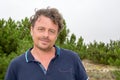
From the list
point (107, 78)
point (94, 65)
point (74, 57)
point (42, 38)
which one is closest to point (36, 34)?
point (42, 38)

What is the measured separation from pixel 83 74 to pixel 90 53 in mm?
8462

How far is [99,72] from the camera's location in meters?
11.0

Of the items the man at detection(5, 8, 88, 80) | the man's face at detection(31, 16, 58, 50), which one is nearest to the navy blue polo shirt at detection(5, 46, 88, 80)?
the man at detection(5, 8, 88, 80)

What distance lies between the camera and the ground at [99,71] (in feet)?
34.4

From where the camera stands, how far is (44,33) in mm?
3477

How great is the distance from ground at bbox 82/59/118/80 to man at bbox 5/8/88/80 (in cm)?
660

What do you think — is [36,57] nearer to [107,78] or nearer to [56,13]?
[56,13]

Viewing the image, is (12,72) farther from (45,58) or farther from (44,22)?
(44,22)

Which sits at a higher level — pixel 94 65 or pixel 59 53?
pixel 59 53

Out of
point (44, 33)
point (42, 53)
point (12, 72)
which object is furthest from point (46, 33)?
point (12, 72)

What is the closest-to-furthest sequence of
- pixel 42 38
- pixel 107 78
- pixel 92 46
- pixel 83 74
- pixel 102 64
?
pixel 42 38, pixel 83 74, pixel 107 78, pixel 102 64, pixel 92 46

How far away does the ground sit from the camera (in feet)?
34.4

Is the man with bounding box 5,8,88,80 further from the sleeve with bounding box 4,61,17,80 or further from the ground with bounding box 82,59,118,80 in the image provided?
the ground with bounding box 82,59,118,80

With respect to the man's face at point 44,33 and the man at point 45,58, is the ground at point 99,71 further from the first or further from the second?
the man's face at point 44,33
